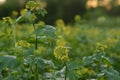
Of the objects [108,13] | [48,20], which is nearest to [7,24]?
[48,20]

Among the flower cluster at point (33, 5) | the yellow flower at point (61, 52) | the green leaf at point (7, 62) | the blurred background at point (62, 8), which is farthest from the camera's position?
the blurred background at point (62, 8)

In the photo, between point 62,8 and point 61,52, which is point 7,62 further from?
point 62,8

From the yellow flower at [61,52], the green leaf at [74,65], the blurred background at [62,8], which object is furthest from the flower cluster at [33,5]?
the blurred background at [62,8]

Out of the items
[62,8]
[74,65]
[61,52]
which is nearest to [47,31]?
[61,52]

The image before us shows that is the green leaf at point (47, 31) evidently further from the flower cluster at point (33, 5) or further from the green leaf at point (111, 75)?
the green leaf at point (111, 75)

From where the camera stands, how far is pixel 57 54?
2.83 meters

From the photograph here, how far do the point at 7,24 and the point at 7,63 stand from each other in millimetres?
788

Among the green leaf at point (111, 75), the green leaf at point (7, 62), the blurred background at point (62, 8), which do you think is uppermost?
the blurred background at point (62, 8)

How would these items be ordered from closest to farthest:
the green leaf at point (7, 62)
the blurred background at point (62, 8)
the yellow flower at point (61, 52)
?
the green leaf at point (7, 62) < the yellow flower at point (61, 52) < the blurred background at point (62, 8)

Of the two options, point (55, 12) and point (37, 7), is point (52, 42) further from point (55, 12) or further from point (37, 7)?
point (55, 12)

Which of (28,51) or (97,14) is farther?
(97,14)

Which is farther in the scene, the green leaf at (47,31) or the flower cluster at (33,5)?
the flower cluster at (33,5)

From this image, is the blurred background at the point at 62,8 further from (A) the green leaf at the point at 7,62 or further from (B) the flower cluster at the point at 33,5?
(A) the green leaf at the point at 7,62

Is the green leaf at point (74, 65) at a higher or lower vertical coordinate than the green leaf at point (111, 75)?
higher
